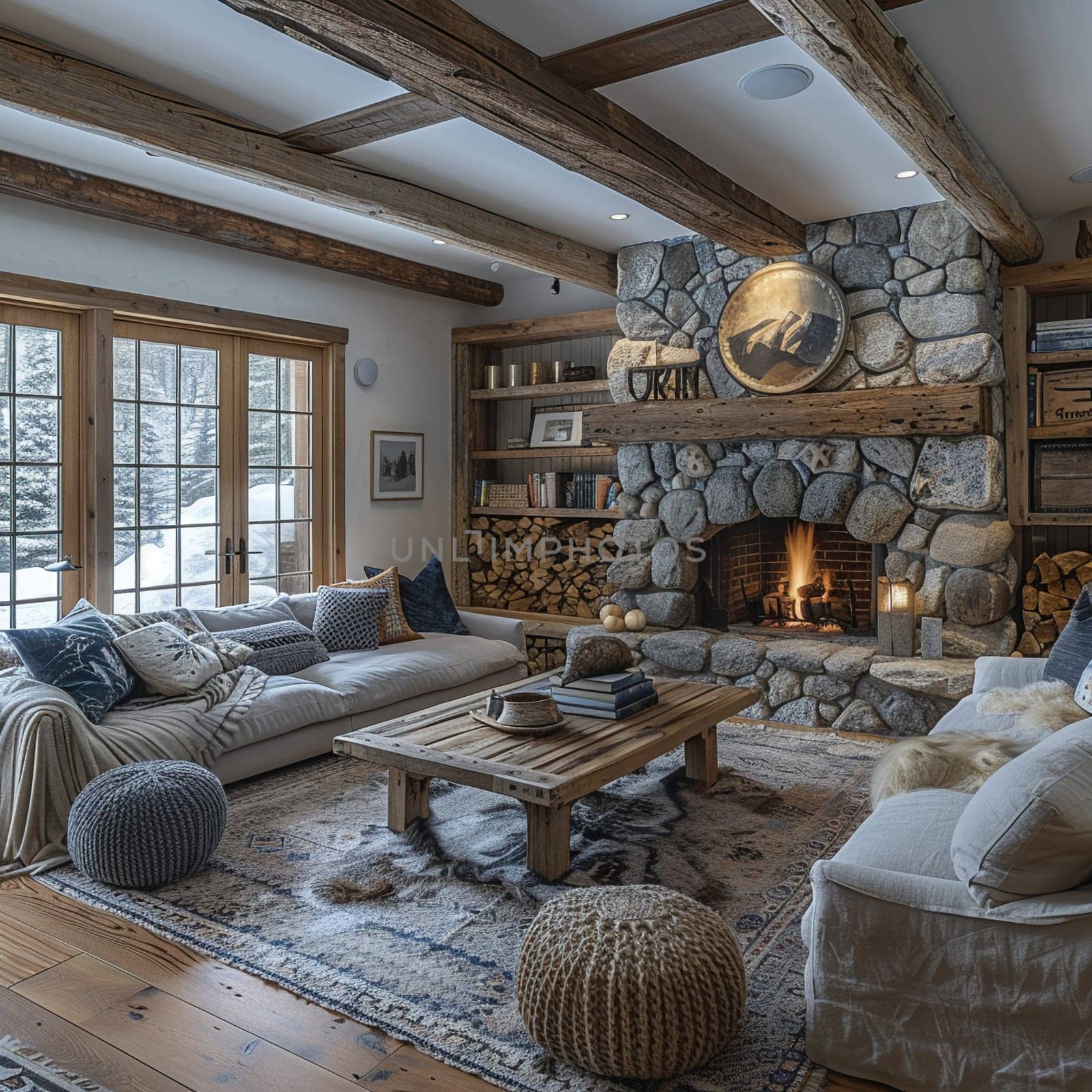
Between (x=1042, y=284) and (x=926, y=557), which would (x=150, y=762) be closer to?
(x=926, y=557)

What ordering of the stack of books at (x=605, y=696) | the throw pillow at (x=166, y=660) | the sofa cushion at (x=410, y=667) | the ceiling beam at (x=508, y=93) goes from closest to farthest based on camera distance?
the ceiling beam at (x=508, y=93)
the stack of books at (x=605, y=696)
the throw pillow at (x=166, y=660)
the sofa cushion at (x=410, y=667)

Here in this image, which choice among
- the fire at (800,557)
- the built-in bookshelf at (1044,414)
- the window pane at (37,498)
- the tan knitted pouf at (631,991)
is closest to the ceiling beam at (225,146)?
the window pane at (37,498)

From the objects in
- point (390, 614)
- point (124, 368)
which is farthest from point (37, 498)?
point (390, 614)

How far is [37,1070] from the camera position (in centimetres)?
192

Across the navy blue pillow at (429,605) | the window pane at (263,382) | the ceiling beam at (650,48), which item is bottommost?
the navy blue pillow at (429,605)

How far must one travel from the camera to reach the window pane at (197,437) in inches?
195

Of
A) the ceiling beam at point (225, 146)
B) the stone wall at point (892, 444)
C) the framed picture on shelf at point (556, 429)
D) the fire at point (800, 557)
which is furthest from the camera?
the framed picture on shelf at point (556, 429)

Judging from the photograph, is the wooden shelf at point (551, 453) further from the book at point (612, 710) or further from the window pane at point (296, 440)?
the book at point (612, 710)

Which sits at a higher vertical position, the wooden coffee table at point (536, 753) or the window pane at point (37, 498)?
the window pane at point (37, 498)

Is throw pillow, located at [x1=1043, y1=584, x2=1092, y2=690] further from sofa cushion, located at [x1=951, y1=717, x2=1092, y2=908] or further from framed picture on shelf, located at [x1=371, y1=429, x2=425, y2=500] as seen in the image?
framed picture on shelf, located at [x1=371, y1=429, x2=425, y2=500]

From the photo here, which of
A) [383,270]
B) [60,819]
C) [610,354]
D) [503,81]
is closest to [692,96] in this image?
[503,81]

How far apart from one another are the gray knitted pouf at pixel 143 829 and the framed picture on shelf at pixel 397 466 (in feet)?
10.8

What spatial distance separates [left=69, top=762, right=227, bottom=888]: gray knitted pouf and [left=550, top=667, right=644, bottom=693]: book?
128 centimetres

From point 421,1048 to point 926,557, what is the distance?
349 centimetres
